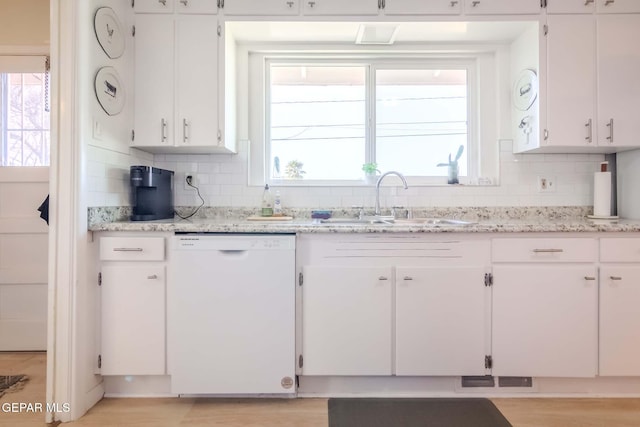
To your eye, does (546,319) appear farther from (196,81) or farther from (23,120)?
(23,120)

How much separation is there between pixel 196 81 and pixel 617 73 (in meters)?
2.54

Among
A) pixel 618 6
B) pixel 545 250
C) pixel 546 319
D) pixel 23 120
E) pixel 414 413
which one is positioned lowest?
pixel 414 413

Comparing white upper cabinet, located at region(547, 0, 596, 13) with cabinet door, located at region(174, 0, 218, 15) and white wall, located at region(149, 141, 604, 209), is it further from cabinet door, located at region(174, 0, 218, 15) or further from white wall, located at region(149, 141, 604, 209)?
cabinet door, located at region(174, 0, 218, 15)

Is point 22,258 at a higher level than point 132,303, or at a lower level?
higher

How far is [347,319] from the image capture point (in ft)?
6.14

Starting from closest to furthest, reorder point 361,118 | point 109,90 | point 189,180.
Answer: point 109,90, point 189,180, point 361,118

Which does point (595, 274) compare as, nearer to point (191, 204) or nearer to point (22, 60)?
point (191, 204)

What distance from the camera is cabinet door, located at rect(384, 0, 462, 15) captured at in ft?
7.21

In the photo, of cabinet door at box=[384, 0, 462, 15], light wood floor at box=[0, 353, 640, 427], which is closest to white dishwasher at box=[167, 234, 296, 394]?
light wood floor at box=[0, 353, 640, 427]

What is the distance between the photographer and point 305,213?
2.57m

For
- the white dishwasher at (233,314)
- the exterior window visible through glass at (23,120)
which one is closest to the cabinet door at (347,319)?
the white dishwasher at (233,314)

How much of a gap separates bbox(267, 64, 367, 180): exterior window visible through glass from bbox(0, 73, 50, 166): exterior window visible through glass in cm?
163

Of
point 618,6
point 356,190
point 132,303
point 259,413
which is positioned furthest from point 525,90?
point 132,303

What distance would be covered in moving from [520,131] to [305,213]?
1561 mm
